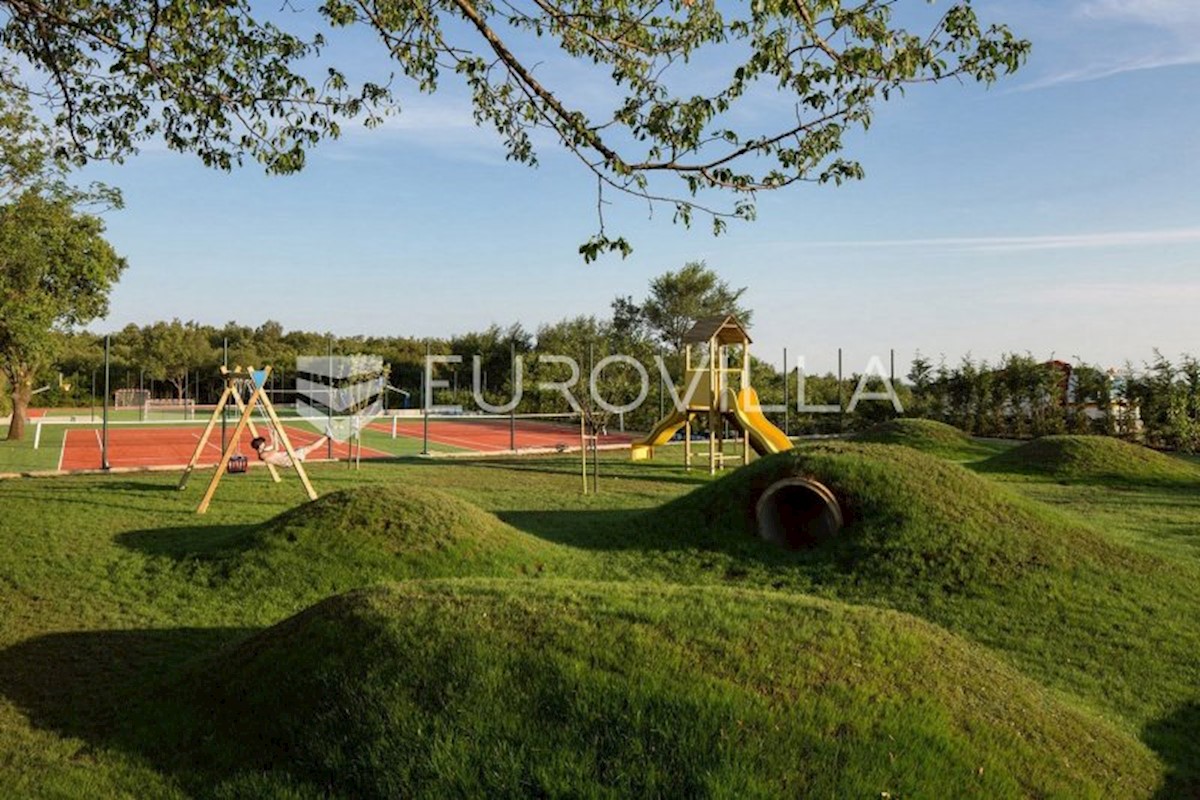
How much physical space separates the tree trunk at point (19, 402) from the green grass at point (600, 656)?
62.4 ft

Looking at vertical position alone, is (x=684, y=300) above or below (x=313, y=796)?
above

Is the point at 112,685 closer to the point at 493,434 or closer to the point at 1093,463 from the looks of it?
the point at 1093,463

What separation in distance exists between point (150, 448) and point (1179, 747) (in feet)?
80.5

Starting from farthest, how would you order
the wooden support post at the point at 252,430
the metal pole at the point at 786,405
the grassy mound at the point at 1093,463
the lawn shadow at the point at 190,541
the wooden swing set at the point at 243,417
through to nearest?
the metal pole at the point at 786,405 < the grassy mound at the point at 1093,463 < the wooden support post at the point at 252,430 < the wooden swing set at the point at 243,417 < the lawn shadow at the point at 190,541

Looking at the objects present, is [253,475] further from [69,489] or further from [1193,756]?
[1193,756]

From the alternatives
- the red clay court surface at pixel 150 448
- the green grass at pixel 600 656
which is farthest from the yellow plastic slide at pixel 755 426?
the red clay court surface at pixel 150 448

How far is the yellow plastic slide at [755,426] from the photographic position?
18.7 meters

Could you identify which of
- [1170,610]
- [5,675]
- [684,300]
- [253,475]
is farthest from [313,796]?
[684,300]

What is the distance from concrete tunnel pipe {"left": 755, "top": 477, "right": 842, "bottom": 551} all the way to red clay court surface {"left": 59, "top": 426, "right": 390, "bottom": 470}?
12.8 metres

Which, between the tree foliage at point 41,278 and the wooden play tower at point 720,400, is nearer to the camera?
the wooden play tower at point 720,400

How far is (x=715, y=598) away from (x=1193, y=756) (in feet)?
9.95

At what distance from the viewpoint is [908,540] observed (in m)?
9.48

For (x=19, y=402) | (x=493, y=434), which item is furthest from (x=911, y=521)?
(x=19, y=402)

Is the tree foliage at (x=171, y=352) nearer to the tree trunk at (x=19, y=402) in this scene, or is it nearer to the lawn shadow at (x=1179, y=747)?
the tree trunk at (x=19, y=402)
